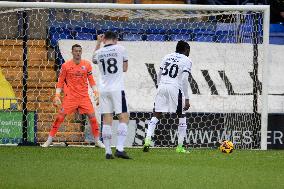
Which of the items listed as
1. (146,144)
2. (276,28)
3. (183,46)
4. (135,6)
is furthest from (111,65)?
(276,28)

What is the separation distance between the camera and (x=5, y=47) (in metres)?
19.3

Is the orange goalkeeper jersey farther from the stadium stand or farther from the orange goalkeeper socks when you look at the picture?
the stadium stand

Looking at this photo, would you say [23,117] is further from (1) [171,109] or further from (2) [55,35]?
(1) [171,109]

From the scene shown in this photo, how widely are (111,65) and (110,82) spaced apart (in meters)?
0.26

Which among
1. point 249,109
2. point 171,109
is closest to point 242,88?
point 249,109

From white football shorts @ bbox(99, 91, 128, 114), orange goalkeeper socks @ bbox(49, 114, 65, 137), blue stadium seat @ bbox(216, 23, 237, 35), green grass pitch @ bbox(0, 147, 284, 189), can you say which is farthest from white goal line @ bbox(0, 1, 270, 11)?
white football shorts @ bbox(99, 91, 128, 114)

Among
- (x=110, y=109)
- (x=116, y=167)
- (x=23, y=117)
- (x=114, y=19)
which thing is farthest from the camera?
(x=114, y=19)

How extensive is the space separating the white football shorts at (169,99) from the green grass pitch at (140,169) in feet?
2.42

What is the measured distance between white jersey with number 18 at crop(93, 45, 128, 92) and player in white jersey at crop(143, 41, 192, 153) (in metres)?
1.89

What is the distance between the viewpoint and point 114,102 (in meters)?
14.5

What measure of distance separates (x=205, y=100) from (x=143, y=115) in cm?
132

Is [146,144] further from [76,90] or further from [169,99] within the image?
[76,90]

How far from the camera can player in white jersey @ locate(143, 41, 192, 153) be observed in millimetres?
16188

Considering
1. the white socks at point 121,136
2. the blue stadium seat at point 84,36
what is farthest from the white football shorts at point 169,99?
the blue stadium seat at point 84,36
